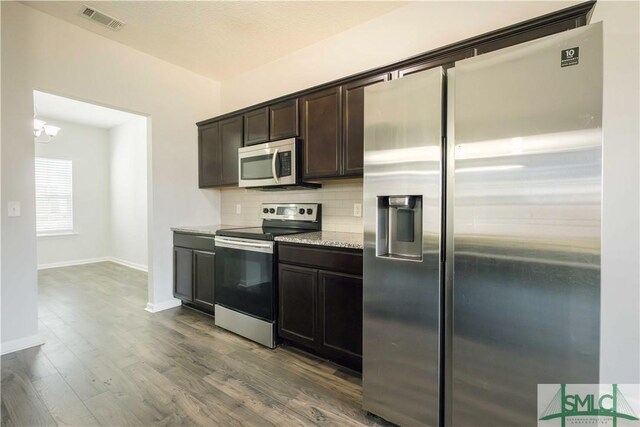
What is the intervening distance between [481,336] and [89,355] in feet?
9.33

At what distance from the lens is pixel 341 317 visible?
213 centimetres

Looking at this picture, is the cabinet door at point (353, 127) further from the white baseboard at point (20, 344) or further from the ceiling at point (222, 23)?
the white baseboard at point (20, 344)

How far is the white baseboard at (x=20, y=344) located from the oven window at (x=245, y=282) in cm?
148

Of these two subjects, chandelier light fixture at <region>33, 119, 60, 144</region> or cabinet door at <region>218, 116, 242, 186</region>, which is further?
chandelier light fixture at <region>33, 119, 60, 144</region>

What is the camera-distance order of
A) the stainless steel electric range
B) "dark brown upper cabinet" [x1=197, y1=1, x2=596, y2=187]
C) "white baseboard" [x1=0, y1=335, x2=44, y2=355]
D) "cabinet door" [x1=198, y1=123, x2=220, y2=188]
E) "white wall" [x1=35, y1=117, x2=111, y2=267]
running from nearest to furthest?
"dark brown upper cabinet" [x1=197, y1=1, x2=596, y2=187]
"white baseboard" [x1=0, y1=335, x2=44, y2=355]
the stainless steel electric range
"cabinet door" [x1=198, y1=123, x2=220, y2=188]
"white wall" [x1=35, y1=117, x2=111, y2=267]

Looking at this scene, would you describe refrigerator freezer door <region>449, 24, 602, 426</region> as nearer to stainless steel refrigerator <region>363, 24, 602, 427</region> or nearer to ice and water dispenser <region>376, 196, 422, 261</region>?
stainless steel refrigerator <region>363, 24, 602, 427</region>

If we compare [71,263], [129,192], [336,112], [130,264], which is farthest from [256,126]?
[71,263]

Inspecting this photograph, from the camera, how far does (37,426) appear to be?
162 cm

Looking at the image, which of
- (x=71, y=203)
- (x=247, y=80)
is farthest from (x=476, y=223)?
(x=71, y=203)

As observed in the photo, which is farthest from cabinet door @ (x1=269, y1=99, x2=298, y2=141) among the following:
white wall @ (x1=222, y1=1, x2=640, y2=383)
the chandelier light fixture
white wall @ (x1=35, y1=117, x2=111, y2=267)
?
white wall @ (x1=35, y1=117, x2=111, y2=267)

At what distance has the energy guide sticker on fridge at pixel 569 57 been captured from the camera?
3.72 feet

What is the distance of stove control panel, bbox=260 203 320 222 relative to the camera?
302 cm

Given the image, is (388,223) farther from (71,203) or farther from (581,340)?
(71,203)

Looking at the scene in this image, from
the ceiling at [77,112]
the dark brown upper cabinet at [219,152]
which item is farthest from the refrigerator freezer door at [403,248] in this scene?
the ceiling at [77,112]
